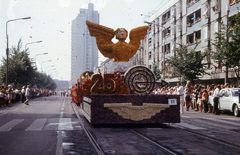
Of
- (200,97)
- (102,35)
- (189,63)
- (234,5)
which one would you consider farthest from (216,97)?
(234,5)

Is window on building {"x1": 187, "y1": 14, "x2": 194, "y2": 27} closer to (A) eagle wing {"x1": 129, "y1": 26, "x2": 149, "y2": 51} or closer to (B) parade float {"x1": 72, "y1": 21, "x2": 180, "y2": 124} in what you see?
(A) eagle wing {"x1": 129, "y1": 26, "x2": 149, "y2": 51}

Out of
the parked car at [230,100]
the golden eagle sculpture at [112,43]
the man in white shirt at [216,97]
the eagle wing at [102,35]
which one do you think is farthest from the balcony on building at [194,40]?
the eagle wing at [102,35]

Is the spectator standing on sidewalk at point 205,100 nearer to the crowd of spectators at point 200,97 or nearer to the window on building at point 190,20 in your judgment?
the crowd of spectators at point 200,97

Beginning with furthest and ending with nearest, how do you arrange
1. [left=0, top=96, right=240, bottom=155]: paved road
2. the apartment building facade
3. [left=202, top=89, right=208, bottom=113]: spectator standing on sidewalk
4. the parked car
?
the apartment building facade, [left=202, top=89, right=208, bottom=113]: spectator standing on sidewalk, the parked car, [left=0, top=96, right=240, bottom=155]: paved road

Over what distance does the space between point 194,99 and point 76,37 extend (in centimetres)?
12904

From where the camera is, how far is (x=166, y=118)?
973cm

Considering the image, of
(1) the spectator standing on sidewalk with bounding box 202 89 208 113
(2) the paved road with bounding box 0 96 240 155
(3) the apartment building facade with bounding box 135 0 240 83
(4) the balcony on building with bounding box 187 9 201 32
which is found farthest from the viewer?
(4) the balcony on building with bounding box 187 9 201 32

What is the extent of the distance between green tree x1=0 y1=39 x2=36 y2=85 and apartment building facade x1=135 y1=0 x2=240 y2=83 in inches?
654

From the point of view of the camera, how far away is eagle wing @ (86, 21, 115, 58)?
12.2 metres

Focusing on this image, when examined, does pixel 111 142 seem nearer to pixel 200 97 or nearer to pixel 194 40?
pixel 200 97

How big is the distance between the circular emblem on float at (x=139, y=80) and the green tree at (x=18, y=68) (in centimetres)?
3154

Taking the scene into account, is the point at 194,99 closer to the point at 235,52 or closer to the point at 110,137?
the point at 235,52

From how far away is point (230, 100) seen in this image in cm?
1639

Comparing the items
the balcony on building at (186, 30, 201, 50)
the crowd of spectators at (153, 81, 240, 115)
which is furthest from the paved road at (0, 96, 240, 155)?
the balcony on building at (186, 30, 201, 50)
